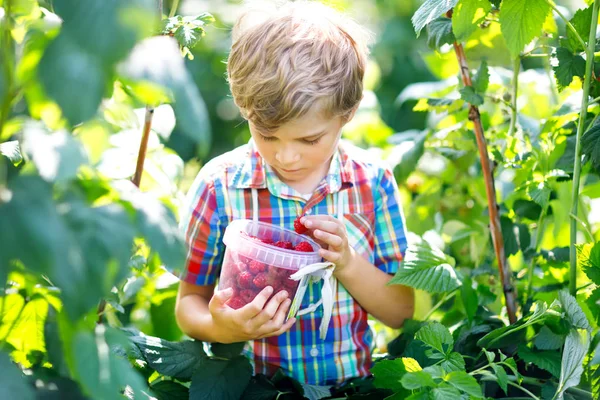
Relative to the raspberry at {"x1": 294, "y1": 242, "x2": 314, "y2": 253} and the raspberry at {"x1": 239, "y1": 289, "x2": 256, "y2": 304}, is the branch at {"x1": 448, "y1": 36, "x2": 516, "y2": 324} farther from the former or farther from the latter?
the raspberry at {"x1": 239, "y1": 289, "x2": 256, "y2": 304}

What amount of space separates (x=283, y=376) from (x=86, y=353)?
2.43 ft

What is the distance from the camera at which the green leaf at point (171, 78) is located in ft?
2.53

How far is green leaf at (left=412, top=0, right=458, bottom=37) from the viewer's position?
1.33m

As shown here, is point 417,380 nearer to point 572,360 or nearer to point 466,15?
point 572,360

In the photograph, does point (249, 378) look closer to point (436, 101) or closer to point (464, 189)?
point (436, 101)

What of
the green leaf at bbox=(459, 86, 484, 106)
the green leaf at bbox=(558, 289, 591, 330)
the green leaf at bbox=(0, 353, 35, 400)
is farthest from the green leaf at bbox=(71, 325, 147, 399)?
the green leaf at bbox=(459, 86, 484, 106)

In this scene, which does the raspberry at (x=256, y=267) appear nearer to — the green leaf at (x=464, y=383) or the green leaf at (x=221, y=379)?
the green leaf at (x=221, y=379)

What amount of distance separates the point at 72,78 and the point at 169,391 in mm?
865

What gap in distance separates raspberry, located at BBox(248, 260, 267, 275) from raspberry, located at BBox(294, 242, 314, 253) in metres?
0.07

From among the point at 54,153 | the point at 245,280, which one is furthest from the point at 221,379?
the point at 54,153

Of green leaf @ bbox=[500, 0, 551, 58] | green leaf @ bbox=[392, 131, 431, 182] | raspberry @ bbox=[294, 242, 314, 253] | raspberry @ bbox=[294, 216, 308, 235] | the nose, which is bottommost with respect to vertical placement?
raspberry @ bbox=[294, 242, 314, 253]

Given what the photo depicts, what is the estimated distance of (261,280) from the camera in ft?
4.31

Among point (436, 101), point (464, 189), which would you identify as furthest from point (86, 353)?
point (464, 189)

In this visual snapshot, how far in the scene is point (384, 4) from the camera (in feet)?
16.0
